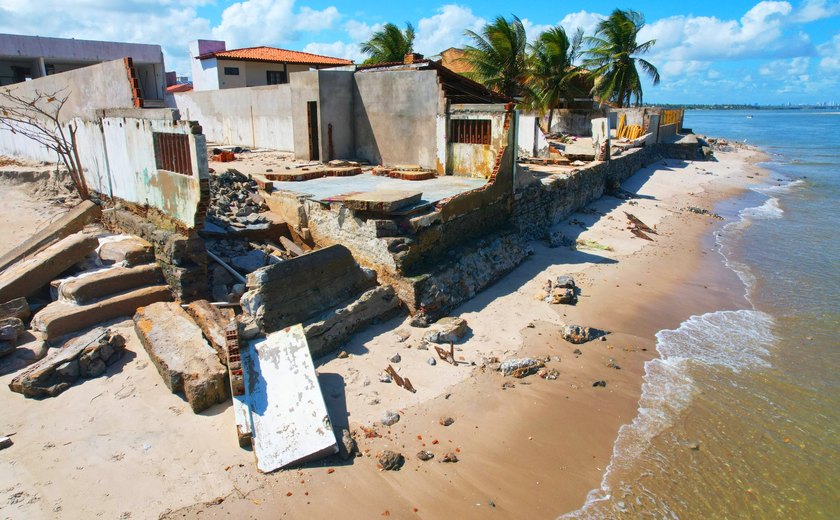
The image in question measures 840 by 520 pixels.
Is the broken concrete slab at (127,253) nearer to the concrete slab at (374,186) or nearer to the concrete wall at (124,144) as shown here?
the concrete wall at (124,144)

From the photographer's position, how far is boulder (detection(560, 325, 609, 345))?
758cm

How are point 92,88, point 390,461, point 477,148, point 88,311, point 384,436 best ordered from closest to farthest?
point 390,461 → point 384,436 → point 88,311 → point 92,88 → point 477,148

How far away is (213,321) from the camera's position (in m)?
6.72

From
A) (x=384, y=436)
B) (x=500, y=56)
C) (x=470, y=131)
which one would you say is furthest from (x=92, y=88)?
(x=500, y=56)

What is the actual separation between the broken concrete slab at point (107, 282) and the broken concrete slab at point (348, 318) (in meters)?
2.94

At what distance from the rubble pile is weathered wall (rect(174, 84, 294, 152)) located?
6228 mm

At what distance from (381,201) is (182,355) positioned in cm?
357

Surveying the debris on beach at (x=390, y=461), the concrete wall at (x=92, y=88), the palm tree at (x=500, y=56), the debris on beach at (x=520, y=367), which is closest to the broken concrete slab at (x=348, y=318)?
the debris on beach at (x=520, y=367)

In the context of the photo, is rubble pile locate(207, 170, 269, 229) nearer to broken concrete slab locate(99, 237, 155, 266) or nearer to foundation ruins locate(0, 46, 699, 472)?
foundation ruins locate(0, 46, 699, 472)

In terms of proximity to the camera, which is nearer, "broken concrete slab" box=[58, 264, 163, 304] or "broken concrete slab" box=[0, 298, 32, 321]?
"broken concrete slab" box=[0, 298, 32, 321]

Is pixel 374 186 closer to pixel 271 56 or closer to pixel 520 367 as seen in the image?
pixel 520 367

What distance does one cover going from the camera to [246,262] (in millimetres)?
8570

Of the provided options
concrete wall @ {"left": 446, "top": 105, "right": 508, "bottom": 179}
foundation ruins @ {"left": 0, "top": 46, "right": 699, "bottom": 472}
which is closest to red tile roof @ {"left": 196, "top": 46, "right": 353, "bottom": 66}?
foundation ruins @ {"left": 0, "top": 46, "right": 699, "bottom": 472}

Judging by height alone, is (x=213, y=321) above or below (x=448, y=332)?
above
